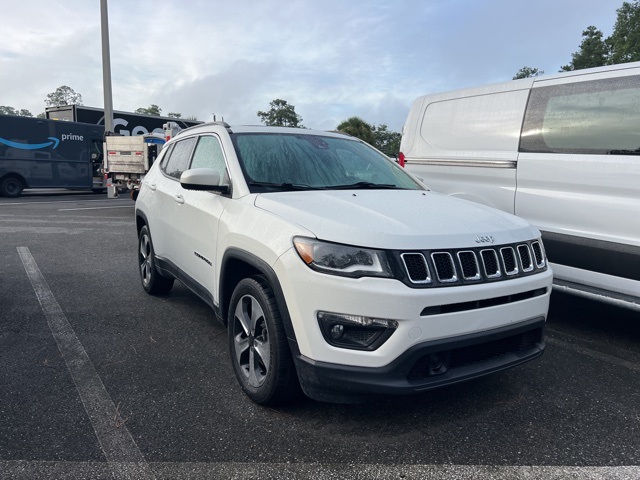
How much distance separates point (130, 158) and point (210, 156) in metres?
11.9

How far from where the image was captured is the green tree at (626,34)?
39.7 meters

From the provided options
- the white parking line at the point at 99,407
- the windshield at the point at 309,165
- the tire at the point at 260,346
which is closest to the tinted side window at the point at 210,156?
the windshield at the point at 309,165

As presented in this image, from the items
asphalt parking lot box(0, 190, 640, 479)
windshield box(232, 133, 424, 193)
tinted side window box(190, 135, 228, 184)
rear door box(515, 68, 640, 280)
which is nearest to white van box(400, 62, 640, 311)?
rear door box(515, 68, 640, 280)

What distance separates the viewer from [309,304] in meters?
2.58

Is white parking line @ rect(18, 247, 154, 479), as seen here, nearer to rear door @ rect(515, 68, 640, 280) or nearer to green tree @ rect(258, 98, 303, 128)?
rear door @ rect(515, 68, 640, 280)

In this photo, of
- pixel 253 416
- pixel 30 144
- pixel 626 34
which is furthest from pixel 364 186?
pixel 626 34

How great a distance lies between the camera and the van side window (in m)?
3.99

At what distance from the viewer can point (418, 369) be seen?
8.40ft

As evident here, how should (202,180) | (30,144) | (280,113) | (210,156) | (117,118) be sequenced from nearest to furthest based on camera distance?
(202,180), (210,156), (30,144), (117,118), (280,113)

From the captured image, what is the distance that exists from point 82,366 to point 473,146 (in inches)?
158

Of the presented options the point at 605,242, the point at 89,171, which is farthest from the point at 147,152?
the point at 605,242

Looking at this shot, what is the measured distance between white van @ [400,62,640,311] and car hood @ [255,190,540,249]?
1336 mm

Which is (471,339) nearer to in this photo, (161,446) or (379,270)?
(379,270)

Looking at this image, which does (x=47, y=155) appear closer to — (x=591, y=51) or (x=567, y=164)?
(x=567, y=164)
